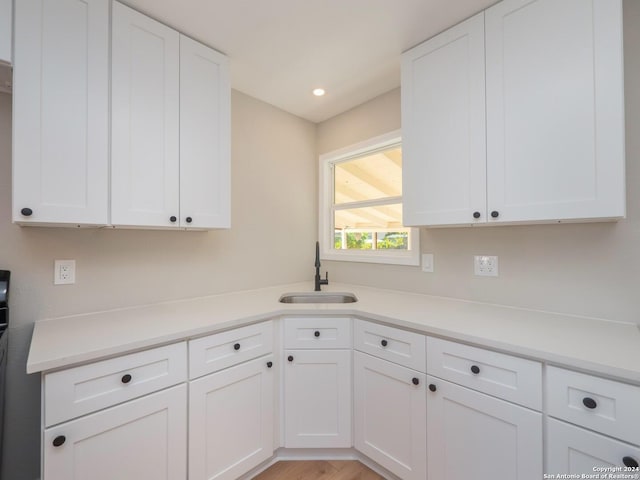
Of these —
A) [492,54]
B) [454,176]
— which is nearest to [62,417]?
[454,176]

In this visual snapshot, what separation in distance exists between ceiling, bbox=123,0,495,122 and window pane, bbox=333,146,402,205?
1.75 ft

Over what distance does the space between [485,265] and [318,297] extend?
1.16 m

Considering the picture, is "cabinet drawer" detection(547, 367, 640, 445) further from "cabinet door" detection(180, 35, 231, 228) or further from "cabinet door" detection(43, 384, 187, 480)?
"cabinet door" detection(180, 35, 231, 228)

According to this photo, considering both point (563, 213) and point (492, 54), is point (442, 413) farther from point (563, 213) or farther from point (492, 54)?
point (492, 54)

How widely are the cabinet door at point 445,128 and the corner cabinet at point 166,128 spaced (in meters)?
1.14

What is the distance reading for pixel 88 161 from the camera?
1268mm

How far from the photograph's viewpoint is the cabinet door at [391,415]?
1392 millimetres

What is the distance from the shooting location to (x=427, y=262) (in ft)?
6.43

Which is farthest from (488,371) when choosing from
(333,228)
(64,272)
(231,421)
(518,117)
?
(64,272)

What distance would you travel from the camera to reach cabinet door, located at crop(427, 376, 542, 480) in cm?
107

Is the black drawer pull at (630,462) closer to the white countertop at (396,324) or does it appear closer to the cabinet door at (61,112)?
the white countertop at (396,324)

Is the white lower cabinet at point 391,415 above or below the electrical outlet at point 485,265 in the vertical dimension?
below

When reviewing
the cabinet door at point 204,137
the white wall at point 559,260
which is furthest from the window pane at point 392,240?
the cabinet door at point 204,137

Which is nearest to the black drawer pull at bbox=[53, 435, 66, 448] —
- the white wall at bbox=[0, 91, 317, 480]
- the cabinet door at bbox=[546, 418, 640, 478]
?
the white wall at bbox=[0, 91, 317, 480]
